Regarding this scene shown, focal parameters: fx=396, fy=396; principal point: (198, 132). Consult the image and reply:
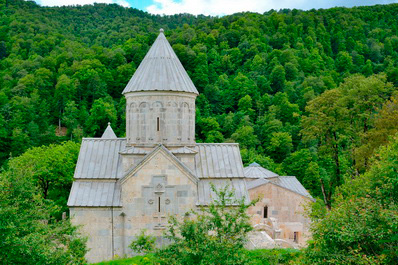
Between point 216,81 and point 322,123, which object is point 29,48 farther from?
point 322,123

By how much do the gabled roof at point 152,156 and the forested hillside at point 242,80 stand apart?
37.9 feet

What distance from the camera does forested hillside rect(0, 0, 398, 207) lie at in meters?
37.6

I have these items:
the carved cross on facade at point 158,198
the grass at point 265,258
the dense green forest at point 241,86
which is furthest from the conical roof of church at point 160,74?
the dense green forest at point 241,86

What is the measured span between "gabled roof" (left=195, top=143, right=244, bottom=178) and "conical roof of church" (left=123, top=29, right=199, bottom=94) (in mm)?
2663

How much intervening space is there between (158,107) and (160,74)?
1374mm

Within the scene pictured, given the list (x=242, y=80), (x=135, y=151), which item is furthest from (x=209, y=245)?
(x=242, y=80)

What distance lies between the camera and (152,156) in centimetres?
1538

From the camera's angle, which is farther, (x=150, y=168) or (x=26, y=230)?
(x=150, y=168)

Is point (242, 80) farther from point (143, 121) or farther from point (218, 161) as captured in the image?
point (143, 121)

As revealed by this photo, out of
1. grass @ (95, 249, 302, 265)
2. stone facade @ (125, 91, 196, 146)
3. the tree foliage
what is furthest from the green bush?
stone facade @ (125, 91, 196, 146)

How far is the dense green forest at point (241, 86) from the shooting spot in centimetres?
2546

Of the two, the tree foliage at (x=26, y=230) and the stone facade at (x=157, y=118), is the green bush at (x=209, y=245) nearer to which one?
the tree foliage at (x=26, y=230)

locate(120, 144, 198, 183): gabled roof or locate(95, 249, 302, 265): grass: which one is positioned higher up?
locate(120, 144, 198, 183): gabled roof

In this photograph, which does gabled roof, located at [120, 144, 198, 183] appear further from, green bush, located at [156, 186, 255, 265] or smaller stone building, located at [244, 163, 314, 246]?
smaller stone building, located at [244, 163, 314, 246]
